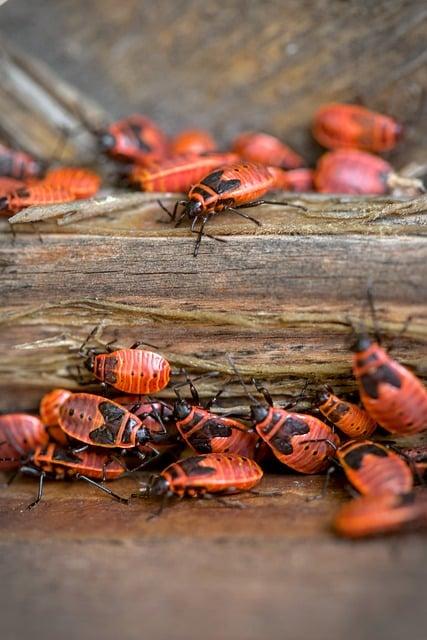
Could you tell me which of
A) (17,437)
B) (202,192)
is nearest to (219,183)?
(202,192)

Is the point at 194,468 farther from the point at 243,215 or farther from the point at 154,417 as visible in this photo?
the point at 243,215

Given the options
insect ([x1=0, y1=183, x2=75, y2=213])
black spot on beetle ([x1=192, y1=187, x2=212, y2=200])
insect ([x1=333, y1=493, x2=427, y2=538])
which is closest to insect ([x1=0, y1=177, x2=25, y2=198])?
insect ([x1=0, y1=183, x2=75, y2=213])

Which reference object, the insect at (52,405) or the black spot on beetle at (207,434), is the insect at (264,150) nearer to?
the black spot on beetle at (207,434)

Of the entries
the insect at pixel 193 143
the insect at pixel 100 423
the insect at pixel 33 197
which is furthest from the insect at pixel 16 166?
the insect at pixel 100 423

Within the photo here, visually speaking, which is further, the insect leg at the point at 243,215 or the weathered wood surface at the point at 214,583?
the insect leg at the point at 243,215

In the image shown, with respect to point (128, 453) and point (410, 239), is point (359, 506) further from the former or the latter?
point (128, 453)

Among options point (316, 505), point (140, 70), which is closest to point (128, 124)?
point (140, 70)
